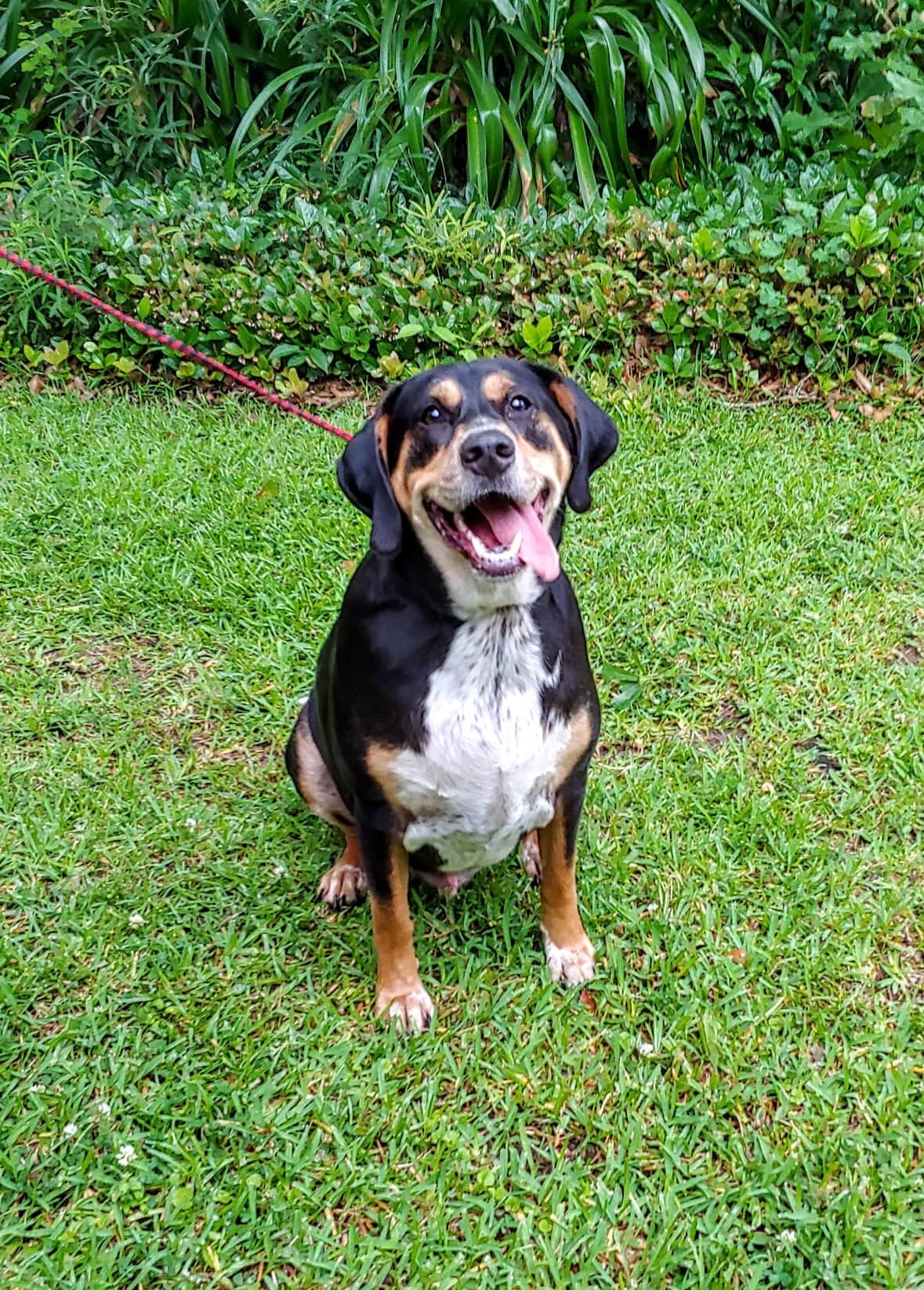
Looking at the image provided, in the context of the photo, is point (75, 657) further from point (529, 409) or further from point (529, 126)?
point (529, 126)

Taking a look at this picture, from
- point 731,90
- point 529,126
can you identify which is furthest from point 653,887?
point 731,90

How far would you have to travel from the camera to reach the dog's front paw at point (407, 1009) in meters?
2.66

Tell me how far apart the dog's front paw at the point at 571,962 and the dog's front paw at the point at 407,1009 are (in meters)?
0.36

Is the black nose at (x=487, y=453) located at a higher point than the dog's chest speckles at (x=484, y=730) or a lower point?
higher

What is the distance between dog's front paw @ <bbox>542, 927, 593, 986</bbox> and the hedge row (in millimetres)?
3653

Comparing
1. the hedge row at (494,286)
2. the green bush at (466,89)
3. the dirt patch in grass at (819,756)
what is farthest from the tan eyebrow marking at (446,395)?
the green bush at (466,89)

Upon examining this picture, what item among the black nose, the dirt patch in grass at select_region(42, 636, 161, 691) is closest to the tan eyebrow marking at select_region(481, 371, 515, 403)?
the black nose

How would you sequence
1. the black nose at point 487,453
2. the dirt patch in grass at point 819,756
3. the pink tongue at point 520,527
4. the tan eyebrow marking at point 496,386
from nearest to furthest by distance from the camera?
the black nose at point 487,453
the pink tongue at point 520,527
the tan eyebrow marking at point 496,386
the dirt patch in grass at point 819,756

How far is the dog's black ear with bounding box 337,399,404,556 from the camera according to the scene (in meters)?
2.30

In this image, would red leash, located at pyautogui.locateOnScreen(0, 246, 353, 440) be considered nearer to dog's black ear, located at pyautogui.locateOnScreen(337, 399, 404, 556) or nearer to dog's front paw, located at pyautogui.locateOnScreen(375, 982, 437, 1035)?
dog's black ear, located at pyautogui.locateOnScreen(337, 399, 404, 556)

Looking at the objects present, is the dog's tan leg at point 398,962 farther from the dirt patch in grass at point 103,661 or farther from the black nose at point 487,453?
the dirt patch in grass at point 103,661

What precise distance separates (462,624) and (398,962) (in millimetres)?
934

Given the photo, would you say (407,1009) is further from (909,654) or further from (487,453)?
(909,654)

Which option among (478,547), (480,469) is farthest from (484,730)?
(480,469)
